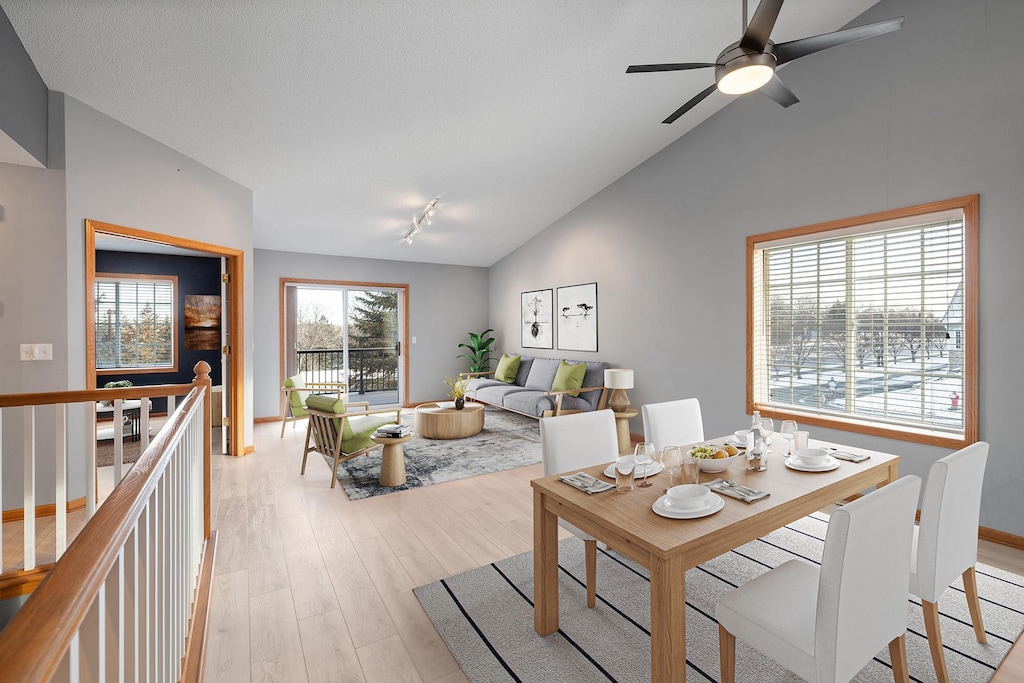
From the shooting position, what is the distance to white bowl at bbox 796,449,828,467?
215cm

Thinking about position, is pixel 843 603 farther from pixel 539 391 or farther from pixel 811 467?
pixel 539 391

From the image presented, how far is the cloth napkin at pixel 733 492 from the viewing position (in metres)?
1.79

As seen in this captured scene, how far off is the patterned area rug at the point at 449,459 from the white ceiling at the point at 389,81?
281 cm

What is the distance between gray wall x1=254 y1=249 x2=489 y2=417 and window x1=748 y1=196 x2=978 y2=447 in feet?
16.8

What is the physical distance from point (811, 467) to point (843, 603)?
37.2 inches

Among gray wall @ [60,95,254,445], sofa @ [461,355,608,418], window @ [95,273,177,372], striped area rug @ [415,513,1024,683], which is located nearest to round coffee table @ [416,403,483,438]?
sofa @ [461,355,608,418]

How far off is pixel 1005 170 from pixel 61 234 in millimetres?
6062

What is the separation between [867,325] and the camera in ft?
11.8

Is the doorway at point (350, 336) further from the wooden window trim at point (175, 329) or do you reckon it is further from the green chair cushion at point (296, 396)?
the wooden window trim at point (175, 329)

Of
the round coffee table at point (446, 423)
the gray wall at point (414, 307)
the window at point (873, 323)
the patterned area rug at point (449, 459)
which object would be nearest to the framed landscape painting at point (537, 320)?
the gray wall at point (414, 307)

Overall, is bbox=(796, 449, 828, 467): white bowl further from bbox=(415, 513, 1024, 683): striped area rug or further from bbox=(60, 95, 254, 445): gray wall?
bbox=(60, 95, 254, 445): gray wall

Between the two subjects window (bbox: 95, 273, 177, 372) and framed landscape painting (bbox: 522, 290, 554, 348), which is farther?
framed landscape painting (bbox: 522, 290, 554, 348)

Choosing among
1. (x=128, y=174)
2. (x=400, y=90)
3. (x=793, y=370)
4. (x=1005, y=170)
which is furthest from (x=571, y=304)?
(x=128, y=174)

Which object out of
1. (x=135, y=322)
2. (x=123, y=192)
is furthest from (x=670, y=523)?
(x=135, y=322)
